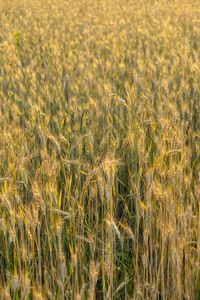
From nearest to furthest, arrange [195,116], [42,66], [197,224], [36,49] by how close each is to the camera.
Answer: [197,224], [195,116], [42,66], [36,49]

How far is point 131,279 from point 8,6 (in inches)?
253

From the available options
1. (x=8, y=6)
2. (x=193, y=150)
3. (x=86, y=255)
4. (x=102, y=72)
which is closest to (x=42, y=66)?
(x=102, y=72)

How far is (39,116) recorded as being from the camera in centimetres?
233

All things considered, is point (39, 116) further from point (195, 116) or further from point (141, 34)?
point (141, 34)

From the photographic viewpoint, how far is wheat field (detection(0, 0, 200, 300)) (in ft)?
4.80

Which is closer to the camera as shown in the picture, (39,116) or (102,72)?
(39,116)

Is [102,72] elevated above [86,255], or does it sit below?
above

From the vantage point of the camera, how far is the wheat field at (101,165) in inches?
57.6

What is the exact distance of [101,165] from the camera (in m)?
1.54

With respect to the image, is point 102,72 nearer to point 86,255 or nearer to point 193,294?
point 86,255

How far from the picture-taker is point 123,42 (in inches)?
156

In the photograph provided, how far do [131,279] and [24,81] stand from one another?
1.72m

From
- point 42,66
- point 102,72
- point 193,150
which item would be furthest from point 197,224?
point 42,66

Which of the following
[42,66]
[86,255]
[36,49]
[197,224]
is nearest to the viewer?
[197,224]
